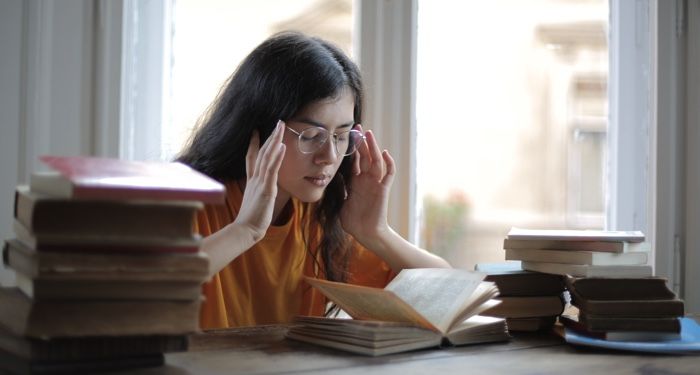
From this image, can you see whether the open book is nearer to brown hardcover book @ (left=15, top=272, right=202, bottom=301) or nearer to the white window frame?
brown hardcover book @ (left=15, top=272, right=202, bottom=301)

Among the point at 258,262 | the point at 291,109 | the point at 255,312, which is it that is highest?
the point at 291,109

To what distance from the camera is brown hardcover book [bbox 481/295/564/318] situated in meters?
1.46

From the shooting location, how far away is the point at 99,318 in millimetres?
929

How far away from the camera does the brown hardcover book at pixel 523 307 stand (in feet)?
4.77

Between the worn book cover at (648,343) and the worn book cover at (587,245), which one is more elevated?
the worn book cover at (587,245)

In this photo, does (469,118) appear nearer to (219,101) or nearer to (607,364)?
(219,101)

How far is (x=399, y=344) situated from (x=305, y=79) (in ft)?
2.45

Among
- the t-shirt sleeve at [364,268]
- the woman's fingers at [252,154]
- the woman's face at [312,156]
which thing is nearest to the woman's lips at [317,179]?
the woman's face at [312,156]

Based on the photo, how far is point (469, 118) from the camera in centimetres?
259

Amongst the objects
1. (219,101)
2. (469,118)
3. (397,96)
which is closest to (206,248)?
(219,101)

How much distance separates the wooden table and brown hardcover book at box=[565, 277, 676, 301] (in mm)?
103

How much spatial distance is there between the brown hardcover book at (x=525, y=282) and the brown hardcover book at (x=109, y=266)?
0.67 meters

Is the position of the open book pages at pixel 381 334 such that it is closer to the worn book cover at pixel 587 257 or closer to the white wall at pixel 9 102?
the worn book cover at pixel 587 257

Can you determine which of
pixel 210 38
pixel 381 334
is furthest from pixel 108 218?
pixel 210 38
